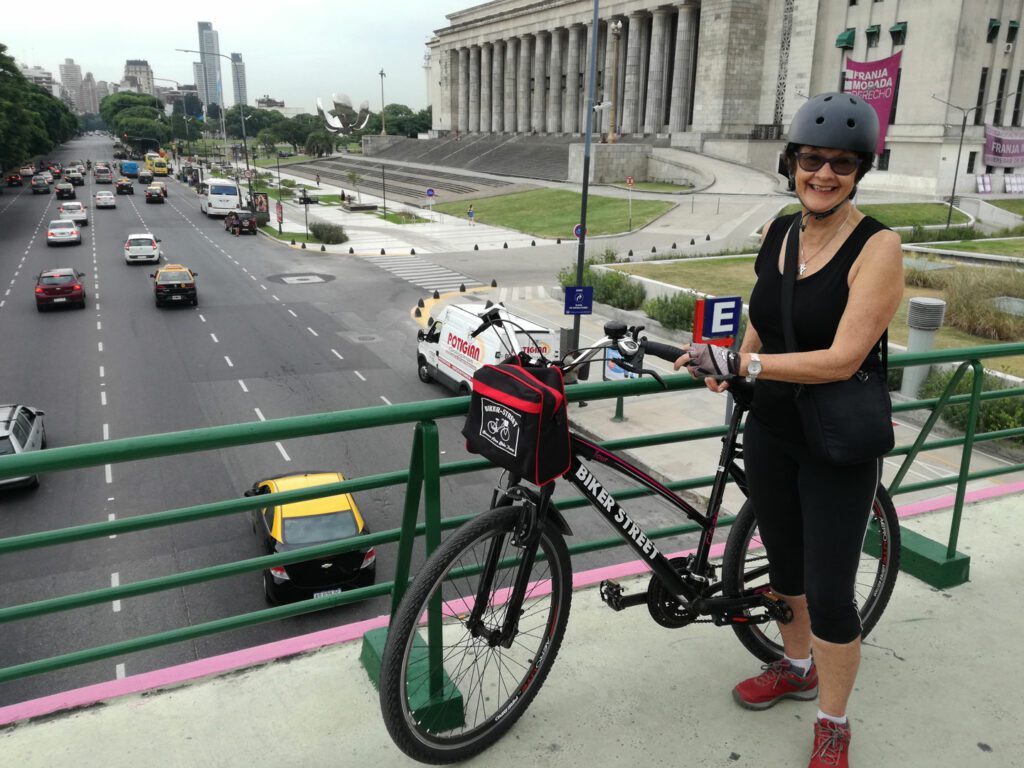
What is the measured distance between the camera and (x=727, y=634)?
417 centimetres

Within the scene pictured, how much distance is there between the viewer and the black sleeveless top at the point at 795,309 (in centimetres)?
266

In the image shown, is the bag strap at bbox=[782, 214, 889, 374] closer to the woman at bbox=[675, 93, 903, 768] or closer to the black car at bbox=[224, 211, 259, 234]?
the woman at bbox=[675, 93, 903, 768]

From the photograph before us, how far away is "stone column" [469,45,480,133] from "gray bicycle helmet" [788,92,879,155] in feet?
390

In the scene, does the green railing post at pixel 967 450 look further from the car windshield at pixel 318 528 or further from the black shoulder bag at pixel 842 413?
the car windshield at pixel 318 528

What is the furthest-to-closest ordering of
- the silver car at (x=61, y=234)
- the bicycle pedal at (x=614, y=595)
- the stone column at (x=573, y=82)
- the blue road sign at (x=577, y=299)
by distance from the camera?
the stone column at (x=573, y=82) → the silver car at (x=61, y=234) → the blue road sign at (x=577, y=299) → the bicycle pedal at (x=614, y=595)

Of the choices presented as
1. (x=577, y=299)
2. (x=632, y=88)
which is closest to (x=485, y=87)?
(x=632, y=88)

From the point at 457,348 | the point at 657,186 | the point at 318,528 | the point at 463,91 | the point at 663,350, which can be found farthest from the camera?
the point at 463,91

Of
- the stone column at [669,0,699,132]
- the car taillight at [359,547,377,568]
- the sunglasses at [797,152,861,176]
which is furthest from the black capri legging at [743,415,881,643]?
the stone column at [669,0,699,132]

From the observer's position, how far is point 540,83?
99000mm

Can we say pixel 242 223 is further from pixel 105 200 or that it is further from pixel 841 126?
pixel 841 126

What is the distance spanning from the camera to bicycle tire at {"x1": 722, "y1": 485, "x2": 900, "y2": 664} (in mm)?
3615

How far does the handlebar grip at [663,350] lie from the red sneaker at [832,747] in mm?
1575

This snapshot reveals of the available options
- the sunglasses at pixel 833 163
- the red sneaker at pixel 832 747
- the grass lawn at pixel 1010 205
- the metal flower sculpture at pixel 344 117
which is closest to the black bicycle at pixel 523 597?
the red sneaker at pixel 832 747

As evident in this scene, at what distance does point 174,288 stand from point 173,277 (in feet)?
1.97
